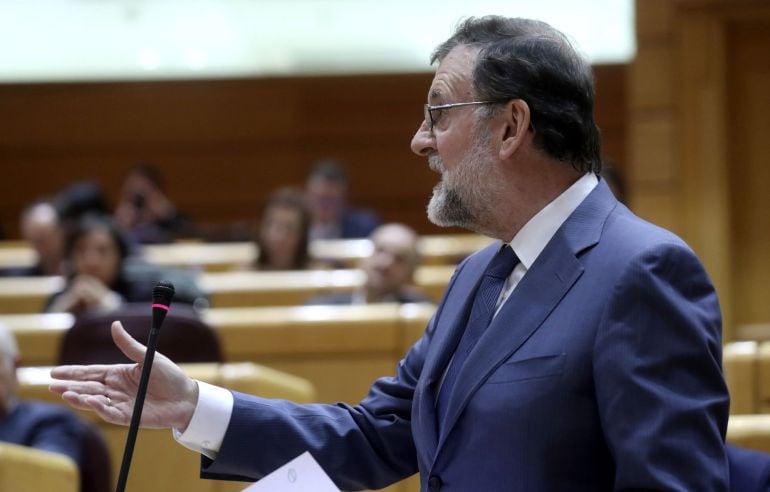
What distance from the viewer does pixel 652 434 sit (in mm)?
1396

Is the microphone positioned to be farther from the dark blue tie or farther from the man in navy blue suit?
the dark blue tie

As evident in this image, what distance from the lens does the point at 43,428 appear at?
323 cm

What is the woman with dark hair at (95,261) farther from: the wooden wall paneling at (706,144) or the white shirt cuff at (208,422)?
the white shirt cuff at (208,422)

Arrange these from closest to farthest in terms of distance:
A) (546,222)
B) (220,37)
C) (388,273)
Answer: (546,222) → (388,273) → (220,37)

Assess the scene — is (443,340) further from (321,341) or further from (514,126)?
(321,341)

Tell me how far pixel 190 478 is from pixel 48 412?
1.43 feet

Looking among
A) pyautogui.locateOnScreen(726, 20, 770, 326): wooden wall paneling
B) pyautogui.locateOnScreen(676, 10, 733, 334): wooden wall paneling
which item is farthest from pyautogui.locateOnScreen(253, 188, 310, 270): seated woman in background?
pyautogui.locateOnScreen(726, 20, 770, 326): wooden wall paneling

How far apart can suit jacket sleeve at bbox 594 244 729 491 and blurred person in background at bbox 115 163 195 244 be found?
6217 mm

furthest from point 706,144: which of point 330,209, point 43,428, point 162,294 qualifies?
point 162,294

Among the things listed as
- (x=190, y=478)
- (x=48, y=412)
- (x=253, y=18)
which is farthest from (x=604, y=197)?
(x=253, y=18)

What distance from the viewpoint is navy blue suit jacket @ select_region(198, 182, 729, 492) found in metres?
1.41

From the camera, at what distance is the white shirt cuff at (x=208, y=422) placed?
176 centimetres

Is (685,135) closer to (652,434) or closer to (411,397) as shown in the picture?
(411,397)

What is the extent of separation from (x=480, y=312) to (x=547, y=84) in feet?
1.11
